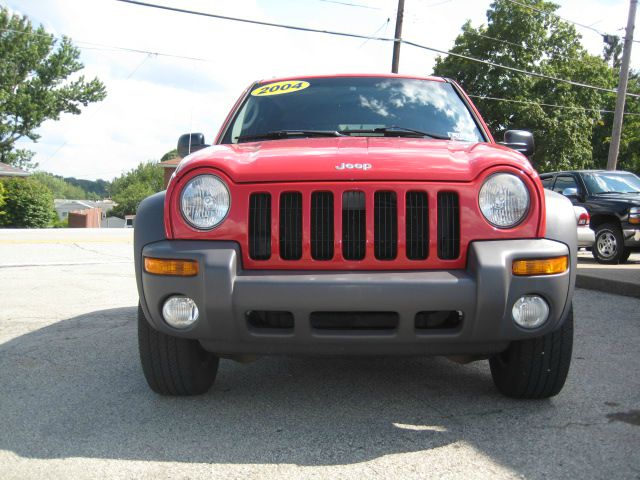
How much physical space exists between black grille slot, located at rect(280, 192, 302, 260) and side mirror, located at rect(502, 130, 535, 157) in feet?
6.28

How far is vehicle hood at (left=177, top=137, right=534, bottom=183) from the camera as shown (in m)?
2.81

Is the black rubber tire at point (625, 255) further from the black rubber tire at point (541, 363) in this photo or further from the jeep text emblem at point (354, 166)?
the jeep text emblem at point (354, 166)

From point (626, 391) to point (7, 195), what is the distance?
26.5 m

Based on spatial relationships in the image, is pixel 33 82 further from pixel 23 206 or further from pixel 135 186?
pixel 135 186

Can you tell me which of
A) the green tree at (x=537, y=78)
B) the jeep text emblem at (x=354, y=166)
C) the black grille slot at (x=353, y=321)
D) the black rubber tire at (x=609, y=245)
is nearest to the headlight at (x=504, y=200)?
the jeep text emblem at (x=354, y=166)

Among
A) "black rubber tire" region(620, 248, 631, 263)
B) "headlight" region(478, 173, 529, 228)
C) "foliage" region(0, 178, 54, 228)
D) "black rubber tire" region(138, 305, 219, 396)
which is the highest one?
"headlight" region(478, 173, 529, 228)

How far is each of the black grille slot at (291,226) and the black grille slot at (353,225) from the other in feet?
0.65

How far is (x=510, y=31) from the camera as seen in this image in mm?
34156

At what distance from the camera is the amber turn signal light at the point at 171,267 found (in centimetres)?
274

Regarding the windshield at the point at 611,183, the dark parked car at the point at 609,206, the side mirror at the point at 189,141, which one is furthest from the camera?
the windshield at the point at 611,183

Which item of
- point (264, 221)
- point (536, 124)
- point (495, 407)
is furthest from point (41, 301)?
point (536, 124)

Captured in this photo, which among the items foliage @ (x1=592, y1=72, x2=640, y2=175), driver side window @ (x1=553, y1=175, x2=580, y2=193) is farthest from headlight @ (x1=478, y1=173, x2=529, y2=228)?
foliage @ (x1=592, y1=72, x2=640, y2=175)

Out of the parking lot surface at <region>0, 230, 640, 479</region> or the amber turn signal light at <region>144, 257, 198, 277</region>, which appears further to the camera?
the amber turn signal light at <region>144, 257, 198, 277</region>

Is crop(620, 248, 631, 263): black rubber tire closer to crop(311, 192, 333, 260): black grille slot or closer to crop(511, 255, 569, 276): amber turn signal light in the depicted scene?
crop(511, 255, 569, 276): amber turn signal light
